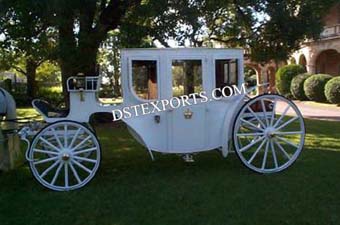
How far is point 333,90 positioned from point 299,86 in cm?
522

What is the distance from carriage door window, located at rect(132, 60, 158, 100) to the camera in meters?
7.66

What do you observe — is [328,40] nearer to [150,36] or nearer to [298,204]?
[150,36]

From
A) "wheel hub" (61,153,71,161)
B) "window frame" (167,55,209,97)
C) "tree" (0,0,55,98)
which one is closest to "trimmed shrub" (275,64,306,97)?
"tree" (0,0,55,98)

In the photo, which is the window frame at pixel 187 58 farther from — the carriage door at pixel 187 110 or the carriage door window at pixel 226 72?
the carriage door window at pixel 226 72

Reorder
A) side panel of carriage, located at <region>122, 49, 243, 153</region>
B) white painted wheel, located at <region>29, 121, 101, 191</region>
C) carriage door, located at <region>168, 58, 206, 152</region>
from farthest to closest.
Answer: carriage door, located at <region>168, 58, 206, 152</region> → side panel of carriage, located at <region>122, 49, 243, 153</region> → white painted wheel, located at <region>29, 121, 101, 191</region>

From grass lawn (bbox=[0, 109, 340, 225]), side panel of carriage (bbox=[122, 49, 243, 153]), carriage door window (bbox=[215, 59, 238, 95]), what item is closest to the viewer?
grass lawn (bbox=[0, 109, 340, 225])

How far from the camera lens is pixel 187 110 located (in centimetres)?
781

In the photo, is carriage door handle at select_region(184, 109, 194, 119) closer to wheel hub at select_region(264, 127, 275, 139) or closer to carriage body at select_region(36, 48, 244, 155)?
carriage body at select_region(36, 48, 244, 155)

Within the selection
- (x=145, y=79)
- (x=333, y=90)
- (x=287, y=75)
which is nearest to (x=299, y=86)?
(x=287, y=75)

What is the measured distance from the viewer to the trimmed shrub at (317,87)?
2928cm

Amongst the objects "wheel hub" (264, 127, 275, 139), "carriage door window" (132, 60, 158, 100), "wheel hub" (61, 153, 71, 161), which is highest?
"carriage door window" (132, 60, 158, 100)

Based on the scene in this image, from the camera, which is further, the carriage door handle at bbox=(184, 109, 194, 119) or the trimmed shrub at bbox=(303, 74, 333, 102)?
the trimmed shrub at bbox=(303, 74, 333, 102)

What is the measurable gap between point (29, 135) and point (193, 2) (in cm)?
625

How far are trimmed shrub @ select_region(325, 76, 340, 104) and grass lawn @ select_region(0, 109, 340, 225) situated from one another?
18467 millimetres
